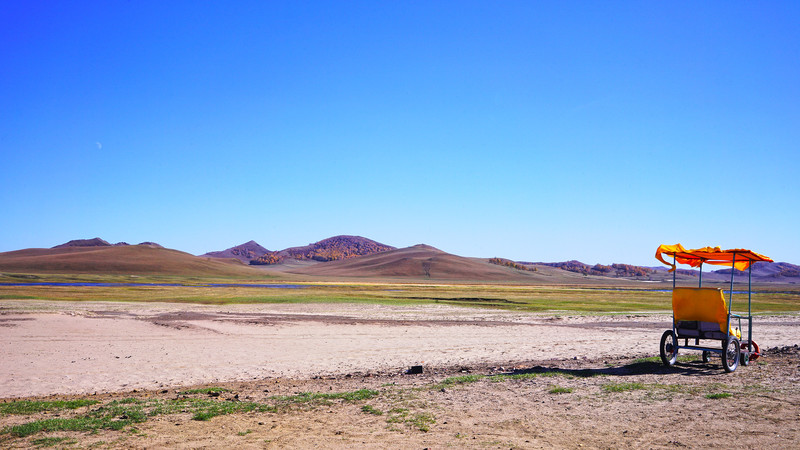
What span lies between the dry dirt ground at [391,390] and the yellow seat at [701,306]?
4.39 ft

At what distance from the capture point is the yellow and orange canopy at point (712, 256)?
14.2 meters

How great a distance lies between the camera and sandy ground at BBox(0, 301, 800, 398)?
14.6m

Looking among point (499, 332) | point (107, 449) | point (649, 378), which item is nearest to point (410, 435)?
point (107, 449)

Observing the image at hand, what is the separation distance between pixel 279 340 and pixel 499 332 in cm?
1009

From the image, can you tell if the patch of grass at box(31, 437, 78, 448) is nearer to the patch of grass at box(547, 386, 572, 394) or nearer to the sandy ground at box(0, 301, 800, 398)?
the sandy ground at box(0, 301, 800, 398)

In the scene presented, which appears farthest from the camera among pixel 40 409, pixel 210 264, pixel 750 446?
pixel 210 264

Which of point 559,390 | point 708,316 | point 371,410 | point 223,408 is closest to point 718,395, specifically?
point 559,390

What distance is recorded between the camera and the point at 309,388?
12.5 meters

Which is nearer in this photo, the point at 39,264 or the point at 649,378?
the point at 649,378

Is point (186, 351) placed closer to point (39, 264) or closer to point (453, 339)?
point (453, 339)

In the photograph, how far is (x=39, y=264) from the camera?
554ft

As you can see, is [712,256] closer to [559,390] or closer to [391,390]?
[559,390]

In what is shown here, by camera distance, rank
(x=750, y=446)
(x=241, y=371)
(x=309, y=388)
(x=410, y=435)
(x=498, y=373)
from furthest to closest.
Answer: (x=241, y=371) → (x=498, y=373) → (x=309, y=388) → (x=410, y=435) → (x=750, y=446)

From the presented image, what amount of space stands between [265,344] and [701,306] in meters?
14.5
